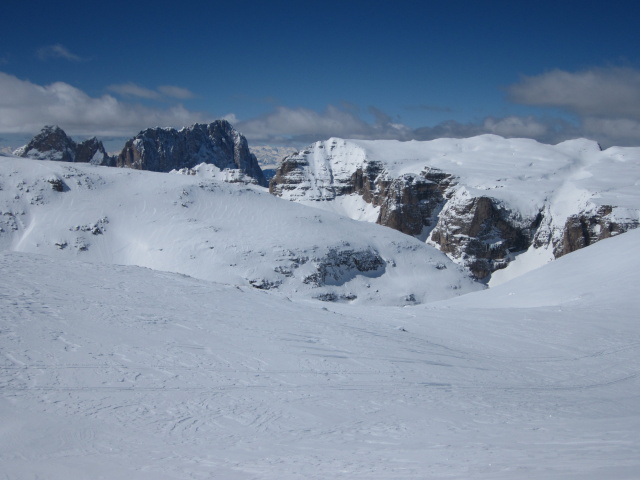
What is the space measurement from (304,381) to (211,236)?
50512mm

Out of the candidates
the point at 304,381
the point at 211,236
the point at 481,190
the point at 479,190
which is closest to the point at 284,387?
the point at 304,381

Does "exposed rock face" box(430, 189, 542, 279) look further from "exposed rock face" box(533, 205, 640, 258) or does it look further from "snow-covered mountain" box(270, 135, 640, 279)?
"exposed rock face" box(533, 205, 640, 258)

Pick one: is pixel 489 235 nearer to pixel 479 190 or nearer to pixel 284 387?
pixel 479 190

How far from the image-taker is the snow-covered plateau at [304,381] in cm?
809

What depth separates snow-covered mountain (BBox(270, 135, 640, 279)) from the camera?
12600cm

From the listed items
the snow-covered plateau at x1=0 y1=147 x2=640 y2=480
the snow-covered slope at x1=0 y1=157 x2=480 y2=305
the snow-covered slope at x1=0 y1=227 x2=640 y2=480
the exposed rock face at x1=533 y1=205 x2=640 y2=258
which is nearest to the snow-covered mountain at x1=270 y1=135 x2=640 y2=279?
the exposed rock face at x1=533 y1=205 x2=640 y2=258

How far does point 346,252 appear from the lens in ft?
207

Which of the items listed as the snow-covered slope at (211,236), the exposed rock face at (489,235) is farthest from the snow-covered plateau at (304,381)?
the exposed rock face at (489,235)

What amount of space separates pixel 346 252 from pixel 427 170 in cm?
10005

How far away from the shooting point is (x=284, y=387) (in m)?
12.2

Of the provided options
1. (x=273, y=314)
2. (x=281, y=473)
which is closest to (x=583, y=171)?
(x=273, y=314)

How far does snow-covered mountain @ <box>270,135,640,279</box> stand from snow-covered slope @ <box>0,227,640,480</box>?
4445 inches

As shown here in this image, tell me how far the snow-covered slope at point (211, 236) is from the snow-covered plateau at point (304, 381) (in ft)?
90.4

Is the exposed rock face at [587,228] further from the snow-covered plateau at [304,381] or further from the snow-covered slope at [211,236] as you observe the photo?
the snow-covered plateau at [304,381]
